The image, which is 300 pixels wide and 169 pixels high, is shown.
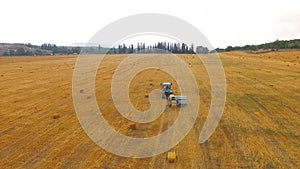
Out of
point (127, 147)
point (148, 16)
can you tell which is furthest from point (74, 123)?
point (148, 16)

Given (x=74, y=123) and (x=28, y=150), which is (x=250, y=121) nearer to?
(x=74, y=123)

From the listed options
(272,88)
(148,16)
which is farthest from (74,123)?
(272,88)

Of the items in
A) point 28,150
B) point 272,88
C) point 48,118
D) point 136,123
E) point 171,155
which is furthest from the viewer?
point 272,88

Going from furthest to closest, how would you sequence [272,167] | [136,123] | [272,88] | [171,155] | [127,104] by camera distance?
[272,88] → [127,104] → [136,123] → [171,155] → [272,167]

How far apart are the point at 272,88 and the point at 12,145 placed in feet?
60.5

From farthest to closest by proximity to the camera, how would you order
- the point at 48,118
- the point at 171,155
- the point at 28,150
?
the point at 48,118 < the point at 28,150 < the point at 171,155

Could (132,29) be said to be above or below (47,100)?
above

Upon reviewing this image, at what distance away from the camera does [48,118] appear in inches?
575

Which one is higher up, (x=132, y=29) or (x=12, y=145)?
(x=132, y=29)

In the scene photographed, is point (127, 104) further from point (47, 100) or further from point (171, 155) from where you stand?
point (171, 155)

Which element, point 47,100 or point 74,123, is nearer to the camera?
point 74,123

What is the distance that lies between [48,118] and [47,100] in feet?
16.1

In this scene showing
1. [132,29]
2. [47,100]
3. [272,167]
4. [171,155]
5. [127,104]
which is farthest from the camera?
[47,100]

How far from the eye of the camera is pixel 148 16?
631 inches
